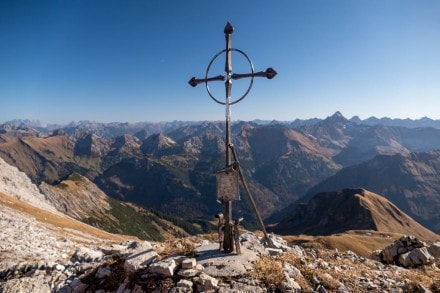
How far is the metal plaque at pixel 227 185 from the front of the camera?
575 inches

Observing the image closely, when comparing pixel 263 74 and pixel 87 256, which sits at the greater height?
pixel 263 74

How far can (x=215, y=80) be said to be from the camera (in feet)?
50.2

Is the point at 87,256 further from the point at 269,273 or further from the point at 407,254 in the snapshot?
the point at 407,254

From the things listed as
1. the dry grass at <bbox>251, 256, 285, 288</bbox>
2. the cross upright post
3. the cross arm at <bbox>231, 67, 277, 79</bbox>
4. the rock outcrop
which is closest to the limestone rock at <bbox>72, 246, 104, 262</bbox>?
the cross upright post

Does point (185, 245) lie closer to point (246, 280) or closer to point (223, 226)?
point (223, 226)

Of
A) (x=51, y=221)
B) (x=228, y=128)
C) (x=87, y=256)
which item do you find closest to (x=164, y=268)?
(x=228, y=128)

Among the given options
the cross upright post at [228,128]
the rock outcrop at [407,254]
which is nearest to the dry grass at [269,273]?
the cross upright post at [228,128]

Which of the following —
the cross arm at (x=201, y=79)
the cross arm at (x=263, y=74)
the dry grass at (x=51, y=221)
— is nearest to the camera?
the cross arm at (x=263, y=74)

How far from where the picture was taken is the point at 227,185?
14.8 meters

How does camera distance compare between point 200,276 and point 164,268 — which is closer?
point 200,276

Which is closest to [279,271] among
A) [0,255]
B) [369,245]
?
[0,255]

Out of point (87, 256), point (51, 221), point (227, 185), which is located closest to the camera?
point (227, 185)

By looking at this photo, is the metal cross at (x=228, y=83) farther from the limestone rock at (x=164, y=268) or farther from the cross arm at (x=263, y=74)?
the limestone rock at (x=164, y=268)

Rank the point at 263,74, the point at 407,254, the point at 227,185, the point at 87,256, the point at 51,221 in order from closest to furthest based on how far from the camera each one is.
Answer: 1. the point at 263,74
2. the point at 227,185
3. the point at 87,256
4. the point at 407,254
5. the point at 51,221
